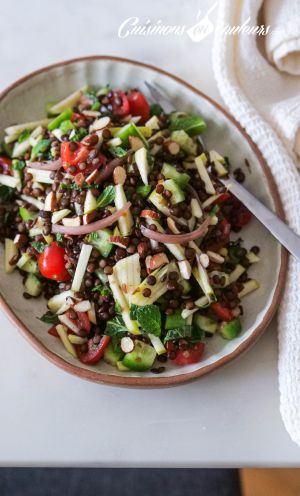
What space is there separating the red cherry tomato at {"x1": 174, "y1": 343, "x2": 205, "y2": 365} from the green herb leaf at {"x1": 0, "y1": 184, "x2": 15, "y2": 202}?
63cm

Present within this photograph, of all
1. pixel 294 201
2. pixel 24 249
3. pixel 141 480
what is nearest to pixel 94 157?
pixel 24 249

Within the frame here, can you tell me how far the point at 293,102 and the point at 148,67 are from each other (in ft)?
1.43

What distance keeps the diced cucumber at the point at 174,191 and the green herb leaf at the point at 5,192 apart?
438 mm

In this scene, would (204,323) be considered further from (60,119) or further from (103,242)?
(60,119)

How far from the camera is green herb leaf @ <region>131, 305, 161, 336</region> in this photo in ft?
4.49

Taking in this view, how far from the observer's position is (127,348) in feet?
4.56

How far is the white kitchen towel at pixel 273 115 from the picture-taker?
142 centimetres

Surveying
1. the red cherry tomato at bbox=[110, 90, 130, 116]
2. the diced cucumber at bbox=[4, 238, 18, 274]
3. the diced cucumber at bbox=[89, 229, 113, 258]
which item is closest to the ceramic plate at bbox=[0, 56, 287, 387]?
the diced cucumber at bbox=[4, 238, 18, 274]

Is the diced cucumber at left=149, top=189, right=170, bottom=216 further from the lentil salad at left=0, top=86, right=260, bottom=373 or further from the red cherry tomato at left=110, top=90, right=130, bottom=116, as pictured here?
the red cherry tomato at left=110, top=90, right=130, bottom=116

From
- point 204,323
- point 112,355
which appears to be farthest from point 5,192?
point 204,323

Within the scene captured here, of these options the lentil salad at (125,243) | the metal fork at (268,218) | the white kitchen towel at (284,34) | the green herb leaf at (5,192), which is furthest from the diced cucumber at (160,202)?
the white kitchen towel at (284,34)

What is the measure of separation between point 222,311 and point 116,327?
271 mm

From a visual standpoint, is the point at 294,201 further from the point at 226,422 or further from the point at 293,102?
the point at 226,422

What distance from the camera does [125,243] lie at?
139cm
